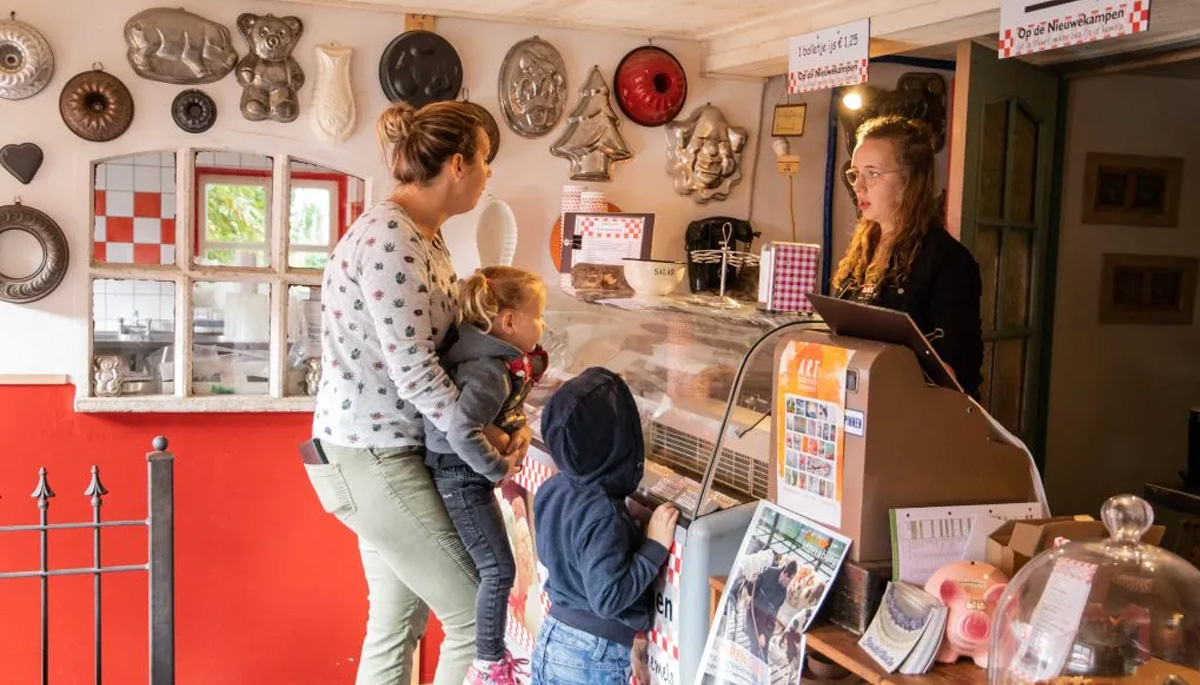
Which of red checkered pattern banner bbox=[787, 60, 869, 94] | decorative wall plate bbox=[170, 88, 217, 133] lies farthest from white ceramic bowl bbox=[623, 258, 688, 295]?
decorative wall plate bbox=[170, 88, 217, 133]

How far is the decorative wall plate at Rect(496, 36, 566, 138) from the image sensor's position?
163 inches

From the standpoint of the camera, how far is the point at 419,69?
13.1 ft

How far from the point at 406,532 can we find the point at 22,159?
2088mm

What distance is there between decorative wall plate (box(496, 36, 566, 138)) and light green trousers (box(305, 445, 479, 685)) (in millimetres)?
1929

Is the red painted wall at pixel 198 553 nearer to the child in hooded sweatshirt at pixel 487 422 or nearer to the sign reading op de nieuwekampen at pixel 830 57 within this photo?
the child in hooded sweatshirt at pixel 487 422

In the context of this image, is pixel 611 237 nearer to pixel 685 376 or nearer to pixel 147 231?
pixel 685 376

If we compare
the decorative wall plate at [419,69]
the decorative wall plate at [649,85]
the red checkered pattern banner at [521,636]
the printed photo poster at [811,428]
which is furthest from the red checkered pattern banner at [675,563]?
the decorative wall plate at [649,85]

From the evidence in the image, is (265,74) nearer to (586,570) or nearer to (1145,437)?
(586,570)

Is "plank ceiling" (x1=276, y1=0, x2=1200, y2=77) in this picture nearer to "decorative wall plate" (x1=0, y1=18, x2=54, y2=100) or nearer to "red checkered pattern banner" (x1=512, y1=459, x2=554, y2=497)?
"decorative wall plate" (x1=0, y1=18, x2=54, y2=100)

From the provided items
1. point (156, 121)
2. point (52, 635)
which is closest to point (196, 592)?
point (52, 635)

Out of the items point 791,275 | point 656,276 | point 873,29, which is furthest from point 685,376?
point 873,29

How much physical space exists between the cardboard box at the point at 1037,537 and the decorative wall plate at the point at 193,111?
9.68ft

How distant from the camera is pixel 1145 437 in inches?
188

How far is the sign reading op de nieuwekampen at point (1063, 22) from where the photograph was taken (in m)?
2.60
